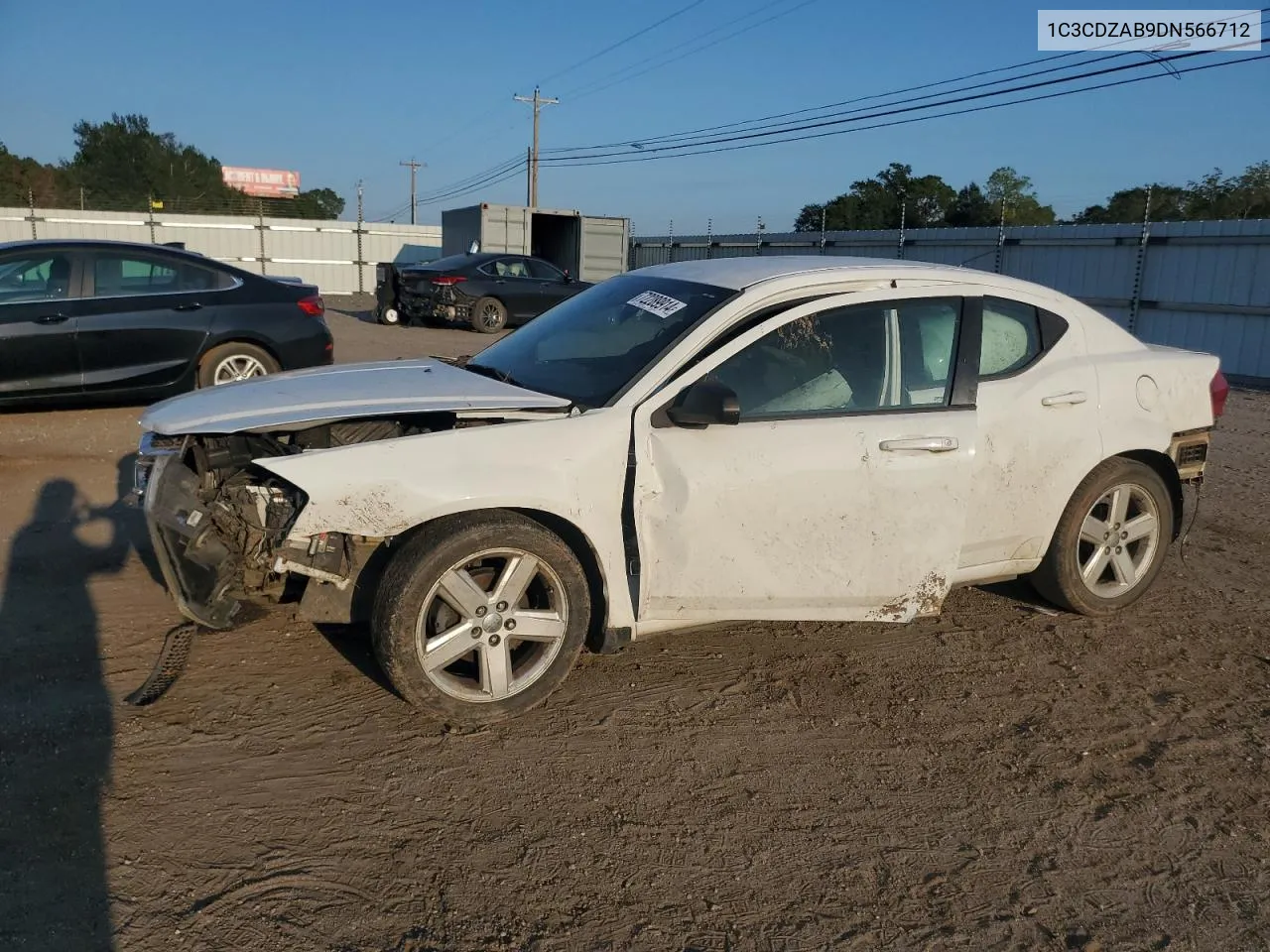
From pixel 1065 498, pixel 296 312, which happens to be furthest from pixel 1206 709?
pixel 296 312

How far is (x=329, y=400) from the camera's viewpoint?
12.8ft

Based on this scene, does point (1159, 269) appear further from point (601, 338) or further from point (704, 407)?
point (704, 407)

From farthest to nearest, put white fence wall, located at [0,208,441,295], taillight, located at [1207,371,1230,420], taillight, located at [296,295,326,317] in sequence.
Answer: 1. white fence wall, located at [0,208,441,295]
2. taillight, located at [296,295,326,317]
3. taillight, located at [1207,371,1230,420]

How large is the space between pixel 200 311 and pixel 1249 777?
7992 millimetres

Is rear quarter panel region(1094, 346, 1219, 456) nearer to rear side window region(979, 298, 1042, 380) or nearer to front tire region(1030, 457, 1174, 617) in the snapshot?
front tire region(1030, 457, 1174, 617)

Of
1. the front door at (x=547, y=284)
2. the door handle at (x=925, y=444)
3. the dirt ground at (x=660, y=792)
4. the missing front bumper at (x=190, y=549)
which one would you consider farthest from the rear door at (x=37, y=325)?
the front door at (x=547, y=284)

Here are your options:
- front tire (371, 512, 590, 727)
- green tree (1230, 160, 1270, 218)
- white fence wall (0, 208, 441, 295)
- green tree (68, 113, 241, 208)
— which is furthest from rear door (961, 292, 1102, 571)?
green tree (68, 113, 241, 208)

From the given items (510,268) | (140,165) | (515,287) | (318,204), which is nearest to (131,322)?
(515,287)

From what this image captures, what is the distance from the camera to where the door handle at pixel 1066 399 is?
4609 mm

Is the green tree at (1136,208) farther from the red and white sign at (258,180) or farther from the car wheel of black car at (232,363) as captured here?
the red and white sign at (258,180)

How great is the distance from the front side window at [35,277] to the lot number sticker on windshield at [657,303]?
5.64 m

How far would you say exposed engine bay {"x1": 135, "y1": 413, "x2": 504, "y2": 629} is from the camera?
3674 mm

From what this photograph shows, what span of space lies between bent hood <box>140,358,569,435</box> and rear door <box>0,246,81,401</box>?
4.35m

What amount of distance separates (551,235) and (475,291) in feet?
28.3
